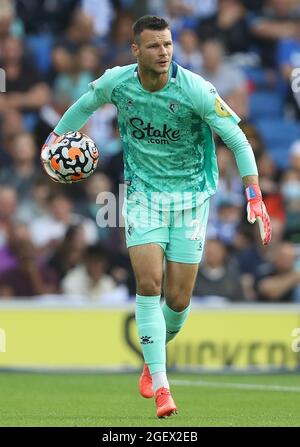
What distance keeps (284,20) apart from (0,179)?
16.0 feet

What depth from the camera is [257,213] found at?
24.6 ft

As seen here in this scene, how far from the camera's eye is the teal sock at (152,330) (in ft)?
24.8

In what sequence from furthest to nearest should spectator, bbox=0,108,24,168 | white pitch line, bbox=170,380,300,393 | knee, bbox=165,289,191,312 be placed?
spectator, bbox=0,108,24,168, white pitch line, bbox=170,380,300,393, knee, bbox=165,289,191,312

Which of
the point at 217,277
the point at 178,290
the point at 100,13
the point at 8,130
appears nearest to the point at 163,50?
the point at 178,290

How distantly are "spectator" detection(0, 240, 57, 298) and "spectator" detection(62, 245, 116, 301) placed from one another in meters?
0.27

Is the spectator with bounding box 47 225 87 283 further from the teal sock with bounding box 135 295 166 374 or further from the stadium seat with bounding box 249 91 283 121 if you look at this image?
the teal sock with bounding box 135 295 166 374

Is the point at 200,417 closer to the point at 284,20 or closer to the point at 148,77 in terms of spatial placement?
the point at 148,77

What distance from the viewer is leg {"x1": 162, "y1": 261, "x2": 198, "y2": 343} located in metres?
7.93

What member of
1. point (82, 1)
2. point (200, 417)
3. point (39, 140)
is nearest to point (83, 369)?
point (39, 140)

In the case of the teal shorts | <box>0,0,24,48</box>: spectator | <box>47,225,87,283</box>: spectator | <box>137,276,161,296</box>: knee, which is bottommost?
<box>47,225,87,283</box>: spectator

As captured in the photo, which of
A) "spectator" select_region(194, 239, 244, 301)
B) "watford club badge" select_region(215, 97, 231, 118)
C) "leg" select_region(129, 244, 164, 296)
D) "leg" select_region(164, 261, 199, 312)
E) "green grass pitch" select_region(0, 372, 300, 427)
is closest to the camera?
"green grass pitch" select_region(0, 372, 300, 427)

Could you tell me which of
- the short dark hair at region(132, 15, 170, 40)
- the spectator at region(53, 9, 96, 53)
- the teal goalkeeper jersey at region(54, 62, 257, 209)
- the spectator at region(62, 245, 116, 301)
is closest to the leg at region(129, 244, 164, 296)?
the teal goalkeeper jersey at region(54, 62, 257, 209)

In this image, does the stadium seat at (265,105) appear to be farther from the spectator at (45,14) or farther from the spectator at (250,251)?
the spectator at (45,14)

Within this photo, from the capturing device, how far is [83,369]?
1241 cm
